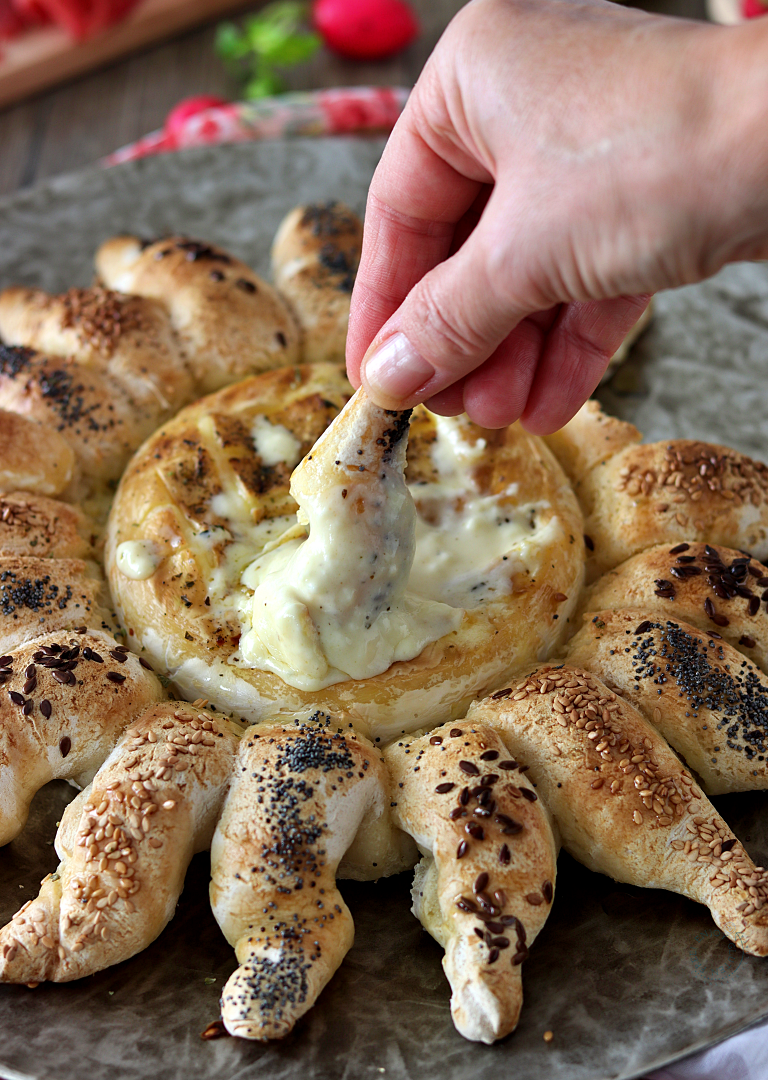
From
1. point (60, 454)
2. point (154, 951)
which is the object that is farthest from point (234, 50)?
point (154, 951)

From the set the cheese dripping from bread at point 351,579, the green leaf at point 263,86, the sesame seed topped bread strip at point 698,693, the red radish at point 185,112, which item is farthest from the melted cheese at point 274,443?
the green leaf at point 263,86

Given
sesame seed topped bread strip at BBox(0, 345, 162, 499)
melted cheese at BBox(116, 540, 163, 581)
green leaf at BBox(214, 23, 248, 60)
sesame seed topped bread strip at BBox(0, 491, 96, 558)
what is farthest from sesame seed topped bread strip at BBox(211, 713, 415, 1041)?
green leaf at BBox(214, 23, 248, 60)

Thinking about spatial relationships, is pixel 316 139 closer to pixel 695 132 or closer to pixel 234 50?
pixel 234 50

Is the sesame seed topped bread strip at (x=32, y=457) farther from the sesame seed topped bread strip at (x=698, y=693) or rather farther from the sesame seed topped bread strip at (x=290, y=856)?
the sesame seed topped bread strip at (x=698, y=693)

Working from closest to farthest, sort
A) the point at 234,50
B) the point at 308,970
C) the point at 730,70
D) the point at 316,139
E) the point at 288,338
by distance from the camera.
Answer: the point at 730,70, the point at 308,970, the point at 288,338, the point at 316,139, the point at 234,50

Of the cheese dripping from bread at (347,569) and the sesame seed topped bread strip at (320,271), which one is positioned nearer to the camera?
the cheese dripping from bread at (347,569)

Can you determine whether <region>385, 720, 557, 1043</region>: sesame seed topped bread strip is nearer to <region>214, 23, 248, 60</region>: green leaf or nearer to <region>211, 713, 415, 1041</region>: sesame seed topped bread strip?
<region>211, 713, 415, 1041</region>: sesame seed topped bread strip
